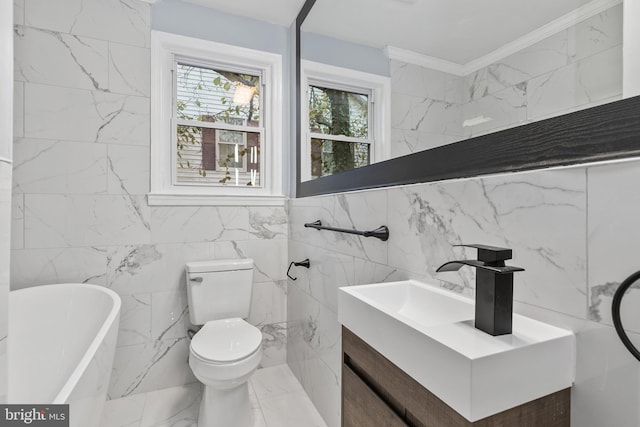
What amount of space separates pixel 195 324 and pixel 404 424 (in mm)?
1662

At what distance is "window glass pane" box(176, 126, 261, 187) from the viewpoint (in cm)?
222

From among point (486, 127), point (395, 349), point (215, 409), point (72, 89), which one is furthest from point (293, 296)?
point (72, 89)

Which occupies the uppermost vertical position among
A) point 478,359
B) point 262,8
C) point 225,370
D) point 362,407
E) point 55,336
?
point 262,8

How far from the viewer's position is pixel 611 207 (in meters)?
0.59

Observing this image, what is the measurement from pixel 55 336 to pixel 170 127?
1.39 m

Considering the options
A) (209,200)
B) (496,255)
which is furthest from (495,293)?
(209,200)

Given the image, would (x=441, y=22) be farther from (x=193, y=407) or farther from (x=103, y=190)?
(x=193, y=407)

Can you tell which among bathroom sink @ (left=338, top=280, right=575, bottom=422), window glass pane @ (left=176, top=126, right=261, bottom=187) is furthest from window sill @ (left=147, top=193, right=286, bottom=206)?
bathroom sink @ (left=338, top=280, right=575, bottom=422)

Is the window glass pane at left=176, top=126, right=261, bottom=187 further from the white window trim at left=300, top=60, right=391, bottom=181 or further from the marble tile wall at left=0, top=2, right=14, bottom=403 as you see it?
the marble tile wall at left=0, top=2, right=14, bottom=403

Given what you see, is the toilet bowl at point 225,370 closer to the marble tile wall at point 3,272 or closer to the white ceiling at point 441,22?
the marble tile wall at point 3,272

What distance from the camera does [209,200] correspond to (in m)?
2.17

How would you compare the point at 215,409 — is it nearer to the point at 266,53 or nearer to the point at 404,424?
the point at 404,424

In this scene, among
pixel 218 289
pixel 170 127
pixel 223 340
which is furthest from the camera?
pixel 170 127

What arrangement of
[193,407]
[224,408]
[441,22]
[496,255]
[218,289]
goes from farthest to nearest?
[218,289], [193,407], [224,408], [441,22], [496,255]
